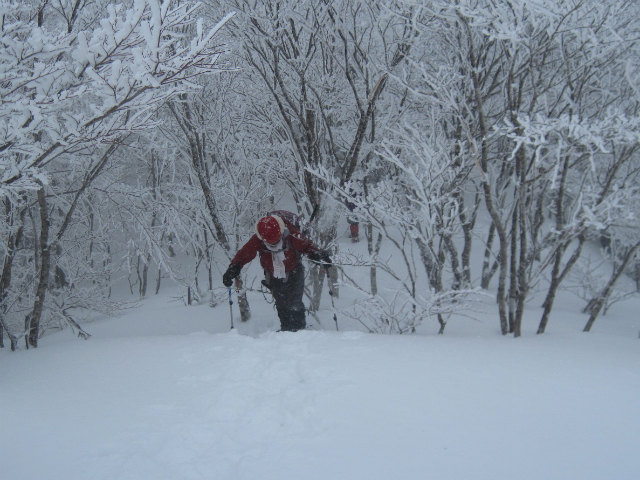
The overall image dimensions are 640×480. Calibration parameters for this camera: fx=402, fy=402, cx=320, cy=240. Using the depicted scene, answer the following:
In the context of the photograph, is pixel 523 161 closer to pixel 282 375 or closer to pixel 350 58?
pixel 350 58

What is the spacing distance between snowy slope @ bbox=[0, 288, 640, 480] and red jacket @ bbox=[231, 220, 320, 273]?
4.16 feet

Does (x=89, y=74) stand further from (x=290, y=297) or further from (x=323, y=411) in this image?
(x=290, y=297)

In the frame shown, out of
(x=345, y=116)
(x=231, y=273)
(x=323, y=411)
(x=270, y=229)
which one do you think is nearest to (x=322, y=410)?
(x=323, y=411)

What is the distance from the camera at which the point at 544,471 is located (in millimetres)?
1943

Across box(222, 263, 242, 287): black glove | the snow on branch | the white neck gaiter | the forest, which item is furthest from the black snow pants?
the snow on branch

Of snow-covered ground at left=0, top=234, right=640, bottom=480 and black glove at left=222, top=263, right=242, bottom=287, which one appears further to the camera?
black glove at left=222, top=263, right=242, bottom=287

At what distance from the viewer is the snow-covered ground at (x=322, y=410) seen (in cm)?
206

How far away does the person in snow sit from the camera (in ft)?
14.9

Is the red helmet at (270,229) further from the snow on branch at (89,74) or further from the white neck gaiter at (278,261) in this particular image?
the snow on branch at (89,74)

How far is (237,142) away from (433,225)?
155 inches

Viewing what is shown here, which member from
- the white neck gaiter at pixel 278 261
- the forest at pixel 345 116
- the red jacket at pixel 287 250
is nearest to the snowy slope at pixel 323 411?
the white neck gaiter at pixel 278 261

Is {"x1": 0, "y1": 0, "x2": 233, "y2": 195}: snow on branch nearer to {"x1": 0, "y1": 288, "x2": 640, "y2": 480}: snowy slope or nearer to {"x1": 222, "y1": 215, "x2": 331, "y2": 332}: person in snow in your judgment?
{"x1": 0, "y1": 288, "x2": 640, "y2": 480}: snowy slope

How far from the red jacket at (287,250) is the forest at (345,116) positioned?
0.47 m

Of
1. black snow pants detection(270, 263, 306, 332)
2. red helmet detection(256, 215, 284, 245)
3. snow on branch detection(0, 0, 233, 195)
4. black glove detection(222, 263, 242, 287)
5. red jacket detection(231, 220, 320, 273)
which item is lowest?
black snow pants detection(270, 263, 306, 332)
